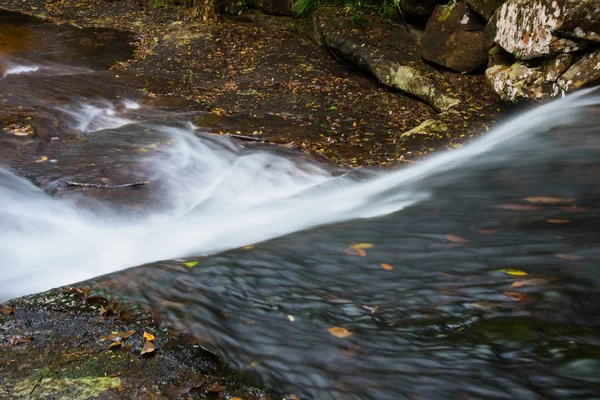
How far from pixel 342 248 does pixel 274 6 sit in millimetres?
10784

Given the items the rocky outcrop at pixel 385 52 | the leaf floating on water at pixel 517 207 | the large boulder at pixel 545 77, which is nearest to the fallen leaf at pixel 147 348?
the leaf floating on water at pixel 517 207

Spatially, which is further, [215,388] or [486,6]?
[486,6]

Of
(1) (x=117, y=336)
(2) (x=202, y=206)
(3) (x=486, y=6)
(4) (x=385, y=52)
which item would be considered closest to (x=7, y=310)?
(1) (x=117, y=336)

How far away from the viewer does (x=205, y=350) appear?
2418 mm

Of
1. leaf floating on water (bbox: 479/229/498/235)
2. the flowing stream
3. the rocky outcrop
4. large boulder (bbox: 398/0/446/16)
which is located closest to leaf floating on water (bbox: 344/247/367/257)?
the flowing stream

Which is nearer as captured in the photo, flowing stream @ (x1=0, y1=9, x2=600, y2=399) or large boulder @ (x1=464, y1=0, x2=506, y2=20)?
flowing stream @ (x1=0, y1=9, x2=600, y2=399)

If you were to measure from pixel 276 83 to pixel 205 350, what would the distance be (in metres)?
7.53

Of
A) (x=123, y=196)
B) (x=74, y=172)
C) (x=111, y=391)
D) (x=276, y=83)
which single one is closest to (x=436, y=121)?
(x=276, y=83)

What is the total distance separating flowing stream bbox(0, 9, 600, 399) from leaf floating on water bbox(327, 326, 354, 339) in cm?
1

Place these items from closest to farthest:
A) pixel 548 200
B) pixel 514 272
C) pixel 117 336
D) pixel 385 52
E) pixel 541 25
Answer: pixel 117 336
pixel 514 272
pixel 548 200
pixel 541 25
pixel 385 52

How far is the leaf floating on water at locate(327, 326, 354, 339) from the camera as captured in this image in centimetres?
241

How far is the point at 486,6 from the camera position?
7801 mm

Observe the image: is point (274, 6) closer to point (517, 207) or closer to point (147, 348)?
point (517, 207)

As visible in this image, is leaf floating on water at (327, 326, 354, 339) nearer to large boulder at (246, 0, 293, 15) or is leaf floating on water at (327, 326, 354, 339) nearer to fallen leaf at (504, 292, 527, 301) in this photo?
fallen leaf at (504, 292, 527, 301)
